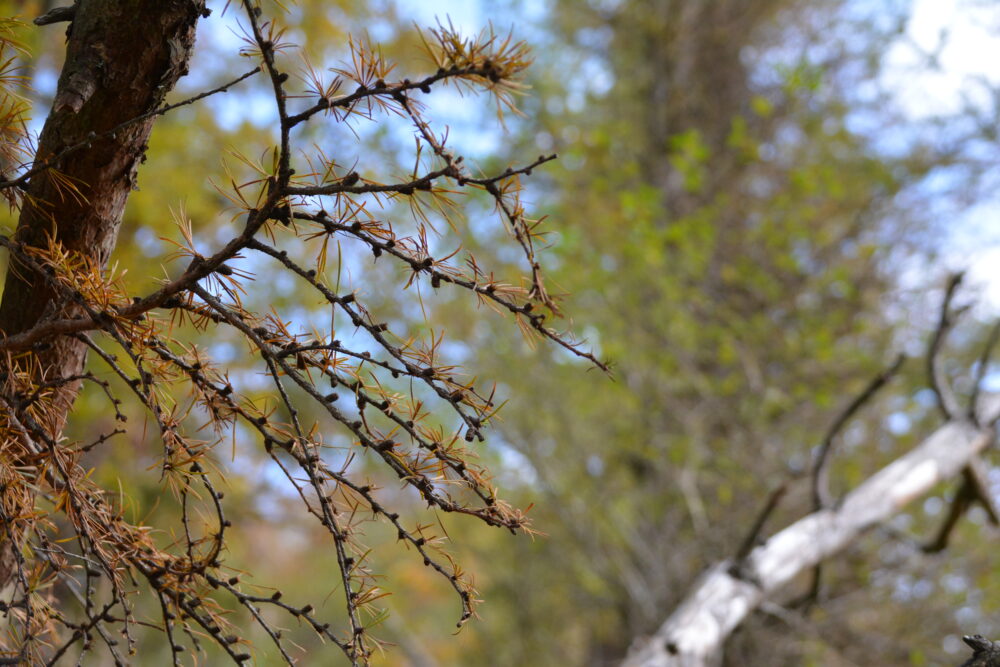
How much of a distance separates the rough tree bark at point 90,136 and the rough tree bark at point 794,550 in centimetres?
159

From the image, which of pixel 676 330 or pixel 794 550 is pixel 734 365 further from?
pixel 794 550

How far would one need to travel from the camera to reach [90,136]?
3.27ft

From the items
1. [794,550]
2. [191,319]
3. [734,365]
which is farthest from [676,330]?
[191,319]

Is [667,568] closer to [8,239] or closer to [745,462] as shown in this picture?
[745,462]

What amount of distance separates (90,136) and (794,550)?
233 centimetres

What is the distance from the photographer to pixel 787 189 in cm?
517

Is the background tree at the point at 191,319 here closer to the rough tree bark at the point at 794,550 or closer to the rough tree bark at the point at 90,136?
the rough tree bark at the point at 90,136

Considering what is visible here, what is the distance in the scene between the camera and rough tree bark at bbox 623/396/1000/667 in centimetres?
210

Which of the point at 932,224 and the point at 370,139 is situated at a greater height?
the point at 370,139

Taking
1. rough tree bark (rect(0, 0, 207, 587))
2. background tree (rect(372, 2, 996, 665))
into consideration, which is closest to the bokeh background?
background tree (rect(372, 2, 996, 665))

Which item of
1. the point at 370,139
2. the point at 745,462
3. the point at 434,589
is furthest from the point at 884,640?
the point at 434,589

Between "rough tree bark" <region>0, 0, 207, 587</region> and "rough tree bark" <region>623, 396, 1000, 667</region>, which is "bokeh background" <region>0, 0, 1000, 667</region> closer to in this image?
"rough tree bark" <region>623, 396, 1000, 667</region>

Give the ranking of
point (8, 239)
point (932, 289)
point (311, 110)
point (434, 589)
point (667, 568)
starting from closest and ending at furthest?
point (311, 110) < point (8, 239) < point (667, 568) < point (932, 289) < point (434, 589)

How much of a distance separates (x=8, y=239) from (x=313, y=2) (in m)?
4.10
